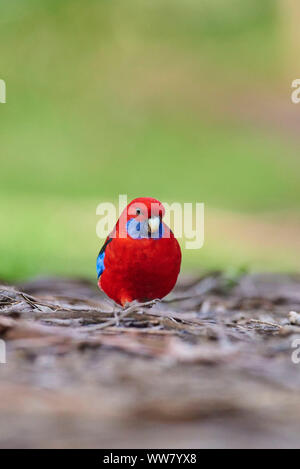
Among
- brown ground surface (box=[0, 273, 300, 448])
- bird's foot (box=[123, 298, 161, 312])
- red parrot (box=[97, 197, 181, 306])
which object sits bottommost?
brown ground surface (box=[0, 273, 300, 448])

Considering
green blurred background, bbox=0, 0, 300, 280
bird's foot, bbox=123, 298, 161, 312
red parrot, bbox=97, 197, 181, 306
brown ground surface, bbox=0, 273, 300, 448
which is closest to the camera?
brown ground surface, bbox=0, 273, 300, 448

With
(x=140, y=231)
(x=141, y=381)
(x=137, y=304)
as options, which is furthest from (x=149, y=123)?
(x=141, y=381)


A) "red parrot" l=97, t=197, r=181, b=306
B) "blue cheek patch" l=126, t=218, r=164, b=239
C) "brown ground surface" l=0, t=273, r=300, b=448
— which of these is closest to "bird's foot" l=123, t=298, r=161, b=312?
"brown ground surface" l=0, t=273, r=300, b=448

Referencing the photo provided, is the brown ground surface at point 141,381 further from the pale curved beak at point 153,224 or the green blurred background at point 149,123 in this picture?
the green blurred background at point 149,123

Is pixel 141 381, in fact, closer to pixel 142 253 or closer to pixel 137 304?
pixel 137 304

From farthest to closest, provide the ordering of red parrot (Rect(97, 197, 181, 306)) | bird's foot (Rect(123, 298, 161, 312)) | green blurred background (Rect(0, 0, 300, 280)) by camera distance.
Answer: green blurred background (Rect(0, 0, 300, 280))
red parrot (Rect(97, 197, 181, 306))
bird's foot (Rect(123, 298, 161, 312))

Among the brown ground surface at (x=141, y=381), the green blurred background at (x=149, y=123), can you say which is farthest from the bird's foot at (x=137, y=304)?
the green blurred background at (x=149, y=123)

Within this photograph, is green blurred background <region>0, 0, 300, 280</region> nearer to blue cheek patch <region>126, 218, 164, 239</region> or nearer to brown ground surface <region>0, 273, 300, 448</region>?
blue cheek patch <region>126, 218, 164, 239</region>
